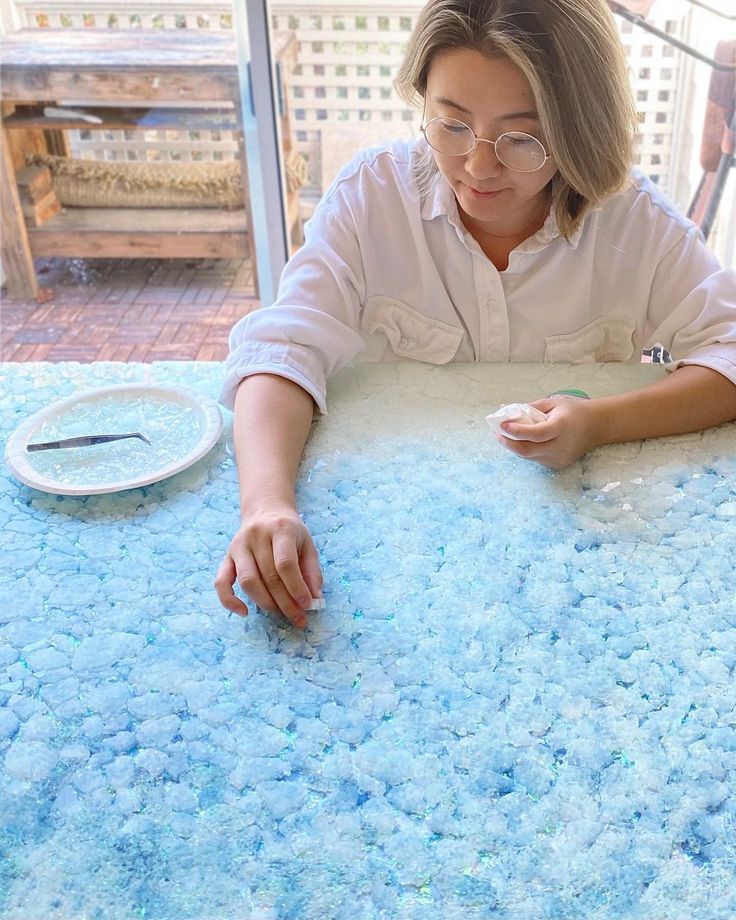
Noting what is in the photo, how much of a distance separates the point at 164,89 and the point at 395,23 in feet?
2.43

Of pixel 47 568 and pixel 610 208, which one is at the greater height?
pixel 610 208

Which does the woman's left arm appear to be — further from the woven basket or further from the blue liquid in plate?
the woven basket

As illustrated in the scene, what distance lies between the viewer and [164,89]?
2.75m

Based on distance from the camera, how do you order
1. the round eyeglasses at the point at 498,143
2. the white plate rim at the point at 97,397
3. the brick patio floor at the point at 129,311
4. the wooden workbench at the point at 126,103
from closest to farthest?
the white plate rim at the point at 97,397 → the round eyeglasses at the point at 498,143 → the wooden workbench at the point at 126,103 → the brick patio floor at the point at 129,311

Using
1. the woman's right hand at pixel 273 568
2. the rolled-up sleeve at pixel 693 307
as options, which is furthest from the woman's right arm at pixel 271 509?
the rolled-up sleeve at pixel 693 307

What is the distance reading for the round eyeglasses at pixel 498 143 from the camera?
985 millimetres

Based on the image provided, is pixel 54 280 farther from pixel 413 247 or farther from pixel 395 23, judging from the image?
pixel 413 247

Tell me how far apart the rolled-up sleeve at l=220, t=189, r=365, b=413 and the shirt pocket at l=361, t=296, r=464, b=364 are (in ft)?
0.07

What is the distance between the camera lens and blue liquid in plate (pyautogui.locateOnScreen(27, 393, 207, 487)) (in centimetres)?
92

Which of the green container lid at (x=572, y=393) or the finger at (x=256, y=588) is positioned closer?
the finger at (x=256, y=588)

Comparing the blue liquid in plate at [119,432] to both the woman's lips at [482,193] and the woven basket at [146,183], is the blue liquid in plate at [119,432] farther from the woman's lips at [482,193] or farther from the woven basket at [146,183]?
the woven basket at [146,183]

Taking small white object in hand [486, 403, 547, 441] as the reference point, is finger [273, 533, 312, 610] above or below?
below

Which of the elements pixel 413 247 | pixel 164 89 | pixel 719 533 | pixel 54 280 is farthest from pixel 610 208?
pixel 54 280

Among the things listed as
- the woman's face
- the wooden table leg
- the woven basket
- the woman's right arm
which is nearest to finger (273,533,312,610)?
the woman's right arm
